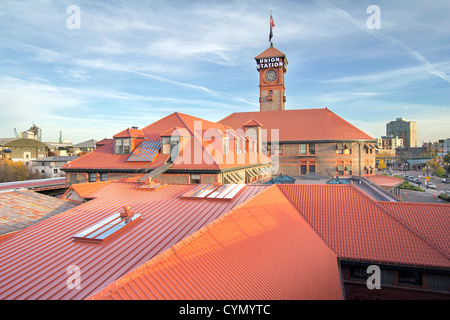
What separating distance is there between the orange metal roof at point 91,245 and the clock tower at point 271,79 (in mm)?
44582

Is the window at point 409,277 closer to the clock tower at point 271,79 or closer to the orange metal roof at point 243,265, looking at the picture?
the orange metal roof at point 243,265

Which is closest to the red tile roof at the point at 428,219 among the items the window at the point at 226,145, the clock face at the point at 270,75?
the window at the point at 226,145

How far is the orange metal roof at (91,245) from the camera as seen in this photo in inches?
255

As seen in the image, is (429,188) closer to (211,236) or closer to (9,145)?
(211,236)

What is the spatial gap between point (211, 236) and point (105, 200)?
8.27 metres

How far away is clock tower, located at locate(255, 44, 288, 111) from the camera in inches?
2164

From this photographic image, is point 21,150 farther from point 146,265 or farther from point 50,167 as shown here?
point 146,265

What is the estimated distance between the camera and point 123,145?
27359 millimetres

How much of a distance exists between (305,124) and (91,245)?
44.1 metres

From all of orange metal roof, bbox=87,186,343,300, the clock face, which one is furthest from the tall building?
orange metal roof, bbox=87,186,343,300

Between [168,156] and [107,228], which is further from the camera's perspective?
[168,156]

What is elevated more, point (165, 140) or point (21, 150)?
point (21, 150)

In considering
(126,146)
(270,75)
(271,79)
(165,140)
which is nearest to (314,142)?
(271,79)
